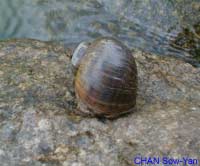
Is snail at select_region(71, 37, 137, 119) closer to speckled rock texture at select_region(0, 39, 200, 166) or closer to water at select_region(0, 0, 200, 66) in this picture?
speckled rock texture at select_region(0, 39, 200, 166)

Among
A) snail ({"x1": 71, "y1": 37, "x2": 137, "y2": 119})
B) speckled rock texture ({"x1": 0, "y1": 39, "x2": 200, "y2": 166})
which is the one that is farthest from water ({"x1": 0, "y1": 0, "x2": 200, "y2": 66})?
snail ({"x1": 71, "y1": 37, "x2": 137, "y2": 119})

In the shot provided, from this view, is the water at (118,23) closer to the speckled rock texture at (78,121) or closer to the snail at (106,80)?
the speckled rock texture at (78,121)

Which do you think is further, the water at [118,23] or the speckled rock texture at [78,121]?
the water at [118,23]

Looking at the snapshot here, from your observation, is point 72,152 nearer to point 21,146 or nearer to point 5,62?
point 21,146

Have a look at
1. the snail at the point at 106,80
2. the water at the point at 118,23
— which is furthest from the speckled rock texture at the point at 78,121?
the water at the point at 118,23

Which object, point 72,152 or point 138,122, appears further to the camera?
point 138,122

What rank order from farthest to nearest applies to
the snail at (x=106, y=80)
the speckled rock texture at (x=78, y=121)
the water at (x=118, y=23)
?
the water at (x=118, y=23) < the snail at (x=106, y=80) < the speckled rock texture at (x=78, y=121)

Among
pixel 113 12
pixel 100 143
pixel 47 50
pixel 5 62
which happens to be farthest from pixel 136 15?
pixel 100 143
